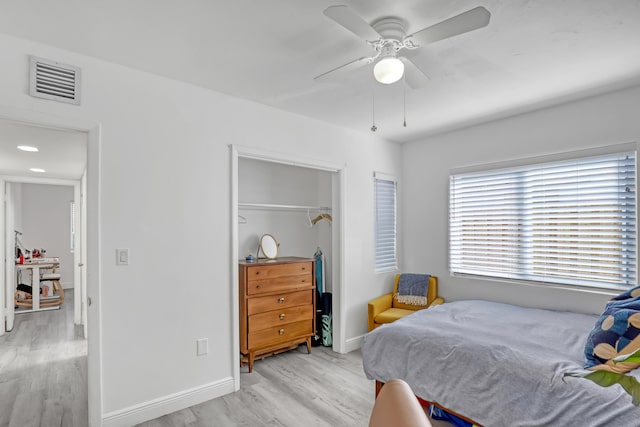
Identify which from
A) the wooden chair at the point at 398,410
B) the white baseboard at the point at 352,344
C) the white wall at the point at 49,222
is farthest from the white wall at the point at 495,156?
the white wall at the point at 49,222

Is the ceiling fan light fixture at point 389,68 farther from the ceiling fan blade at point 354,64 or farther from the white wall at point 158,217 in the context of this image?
the white wall at point 158,217

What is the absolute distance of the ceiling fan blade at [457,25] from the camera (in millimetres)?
1541

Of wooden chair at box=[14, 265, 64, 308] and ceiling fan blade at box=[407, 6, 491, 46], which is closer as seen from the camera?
ceiling fan blade at box=[407, 6, 491, 46]

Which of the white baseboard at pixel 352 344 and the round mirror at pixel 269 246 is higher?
the round mirror at pixel 269 246

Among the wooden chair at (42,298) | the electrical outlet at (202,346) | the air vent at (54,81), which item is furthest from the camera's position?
the wooden chair at (42,298)

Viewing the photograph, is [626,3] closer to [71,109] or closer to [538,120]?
[538,120]

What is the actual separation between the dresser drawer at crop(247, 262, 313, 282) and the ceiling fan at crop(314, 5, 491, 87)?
2027 millimetres

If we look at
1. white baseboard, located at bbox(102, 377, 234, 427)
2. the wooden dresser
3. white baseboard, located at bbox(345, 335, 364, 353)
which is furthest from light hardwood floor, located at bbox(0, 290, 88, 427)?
white baseboard, located at bbox(345, 335, 364, 353)

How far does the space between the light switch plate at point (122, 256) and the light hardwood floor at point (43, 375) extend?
3.90 ft

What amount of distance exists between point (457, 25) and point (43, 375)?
4448 millimetres

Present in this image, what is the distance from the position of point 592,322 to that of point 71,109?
4082 millimetres

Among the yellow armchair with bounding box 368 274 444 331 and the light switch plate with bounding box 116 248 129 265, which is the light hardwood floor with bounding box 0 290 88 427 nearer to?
the light switch plate with bounding box 116 248 129 265

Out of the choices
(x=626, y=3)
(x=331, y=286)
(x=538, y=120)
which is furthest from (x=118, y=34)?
(x=538, y=120)

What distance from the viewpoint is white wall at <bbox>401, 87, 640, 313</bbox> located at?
10.1 feet
